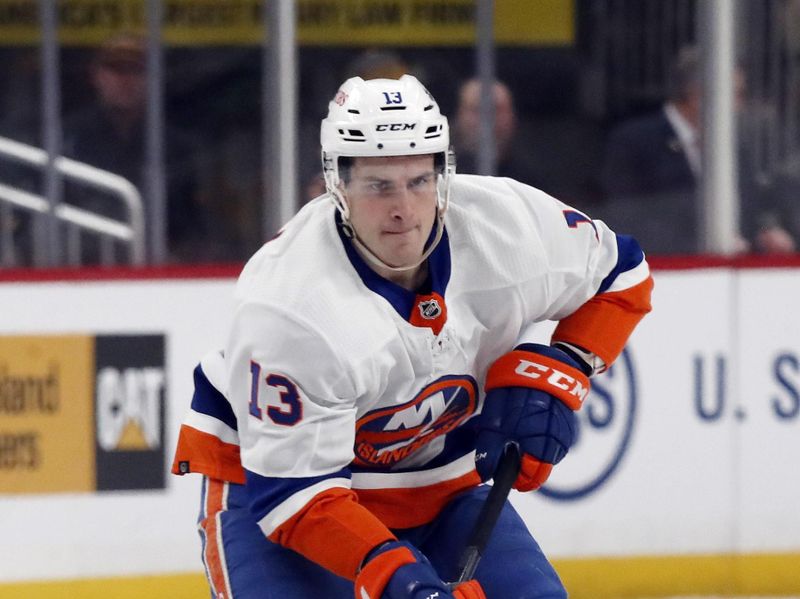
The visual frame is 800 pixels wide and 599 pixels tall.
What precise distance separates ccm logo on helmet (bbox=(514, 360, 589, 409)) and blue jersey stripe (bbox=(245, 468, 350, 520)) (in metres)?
0.31

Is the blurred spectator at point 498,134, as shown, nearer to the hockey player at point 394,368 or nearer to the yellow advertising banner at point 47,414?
the yellow advertising banner at point 47,414

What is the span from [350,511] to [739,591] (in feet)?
7.09

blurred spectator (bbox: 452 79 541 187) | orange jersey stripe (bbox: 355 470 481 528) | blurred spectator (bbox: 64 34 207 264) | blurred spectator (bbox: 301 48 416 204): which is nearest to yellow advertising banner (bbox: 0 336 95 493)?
blurred spectator (bbox: 64 34 207 264)

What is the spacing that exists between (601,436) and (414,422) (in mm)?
1775

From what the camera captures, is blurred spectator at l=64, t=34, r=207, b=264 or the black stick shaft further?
blurred spectator at l=64, t=34, r=207, b=264

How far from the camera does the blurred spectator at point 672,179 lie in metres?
4.18

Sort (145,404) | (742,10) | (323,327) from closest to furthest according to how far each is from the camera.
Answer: (323,327)
(145,404)
(742,10)

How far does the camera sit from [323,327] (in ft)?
7.24

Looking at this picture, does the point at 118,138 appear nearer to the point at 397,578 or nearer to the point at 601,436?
the point at 601,436

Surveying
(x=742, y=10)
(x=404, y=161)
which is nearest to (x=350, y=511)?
(x=404, y=161)

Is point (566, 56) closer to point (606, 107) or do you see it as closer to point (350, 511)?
point (606, 107)

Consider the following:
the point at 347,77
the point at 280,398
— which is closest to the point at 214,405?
the point at 280,398

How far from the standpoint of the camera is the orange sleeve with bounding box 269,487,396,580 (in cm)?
221

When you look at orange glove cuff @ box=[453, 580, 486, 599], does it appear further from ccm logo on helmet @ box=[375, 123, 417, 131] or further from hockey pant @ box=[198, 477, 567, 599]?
ccm logo on helmet @ box=[375, 123, 417, 131]
